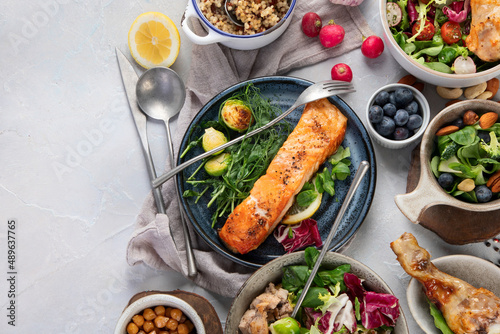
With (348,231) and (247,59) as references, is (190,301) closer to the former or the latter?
(348,231)

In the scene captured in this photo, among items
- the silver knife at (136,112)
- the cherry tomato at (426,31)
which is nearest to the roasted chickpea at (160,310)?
the silver knife at (136,112)

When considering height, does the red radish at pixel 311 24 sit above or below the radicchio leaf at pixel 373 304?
above

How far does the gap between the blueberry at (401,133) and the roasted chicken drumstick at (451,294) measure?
511 mm

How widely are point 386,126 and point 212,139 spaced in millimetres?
897

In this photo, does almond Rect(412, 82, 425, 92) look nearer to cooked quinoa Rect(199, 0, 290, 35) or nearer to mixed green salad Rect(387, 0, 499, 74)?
mixed green salad Rect(387, 0, 499, 74)

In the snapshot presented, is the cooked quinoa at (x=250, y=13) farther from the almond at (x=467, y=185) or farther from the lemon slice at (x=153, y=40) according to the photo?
the almond at (x=467, y=185)

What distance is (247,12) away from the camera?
2.40 meters

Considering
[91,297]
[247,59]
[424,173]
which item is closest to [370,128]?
[424,173]

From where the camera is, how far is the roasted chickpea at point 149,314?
7.16 ft

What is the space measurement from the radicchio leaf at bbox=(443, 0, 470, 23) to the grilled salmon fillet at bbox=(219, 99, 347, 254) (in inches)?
28.5

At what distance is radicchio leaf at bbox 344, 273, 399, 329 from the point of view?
6.26 feet

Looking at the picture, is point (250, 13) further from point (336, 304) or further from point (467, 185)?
point (336, 304)

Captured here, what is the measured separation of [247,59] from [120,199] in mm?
1065

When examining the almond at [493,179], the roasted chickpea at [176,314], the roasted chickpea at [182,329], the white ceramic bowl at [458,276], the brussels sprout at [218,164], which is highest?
the brussels sprout at [218,164]
